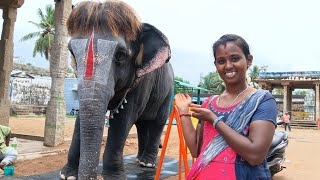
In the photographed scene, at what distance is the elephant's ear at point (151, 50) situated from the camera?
3.32 metres

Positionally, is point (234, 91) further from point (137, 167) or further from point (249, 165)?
point (137, 167)

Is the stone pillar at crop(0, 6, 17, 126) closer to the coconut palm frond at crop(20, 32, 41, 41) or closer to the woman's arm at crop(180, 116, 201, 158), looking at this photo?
the woman's arm at crop(180, 116, 201, 158)

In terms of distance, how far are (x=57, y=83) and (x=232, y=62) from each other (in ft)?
23.3

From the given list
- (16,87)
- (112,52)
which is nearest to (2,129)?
(112,52)

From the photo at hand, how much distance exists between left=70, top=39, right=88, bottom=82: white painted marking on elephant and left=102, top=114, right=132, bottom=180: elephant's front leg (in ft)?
3.46

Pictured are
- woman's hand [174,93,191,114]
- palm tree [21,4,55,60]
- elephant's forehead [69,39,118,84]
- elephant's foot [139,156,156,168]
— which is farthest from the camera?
palm tree [21,4,55,60]

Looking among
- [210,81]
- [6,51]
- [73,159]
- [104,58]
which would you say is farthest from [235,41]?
[210,81]

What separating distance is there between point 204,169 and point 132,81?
1812 millimetres

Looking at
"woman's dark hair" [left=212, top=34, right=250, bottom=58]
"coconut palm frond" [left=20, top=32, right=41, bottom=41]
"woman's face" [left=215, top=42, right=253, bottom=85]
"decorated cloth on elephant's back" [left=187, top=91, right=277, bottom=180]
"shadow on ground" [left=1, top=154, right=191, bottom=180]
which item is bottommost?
"shadow on ground" [left=1, top=154, right=191, bottom=180]

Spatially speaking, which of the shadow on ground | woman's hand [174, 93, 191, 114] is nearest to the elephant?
the shadow on ground

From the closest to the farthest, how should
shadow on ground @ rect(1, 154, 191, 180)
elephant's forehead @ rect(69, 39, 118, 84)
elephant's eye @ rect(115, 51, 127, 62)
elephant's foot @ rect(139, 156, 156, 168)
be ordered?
elephant's forehead @ rect(69, 39, 118, 84), elephant's eye @ rect(115, 51, 127, 62), shadow on ground @ rect(1, 154, 191, 180), elephant's foot @ rect(139, 156, 156, 168)

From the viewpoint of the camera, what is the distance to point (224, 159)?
5.26 ft

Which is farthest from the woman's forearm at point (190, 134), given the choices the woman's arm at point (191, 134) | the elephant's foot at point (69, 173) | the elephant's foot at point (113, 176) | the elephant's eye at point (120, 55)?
the elephant's foot at point (69, 173)

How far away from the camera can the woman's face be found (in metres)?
1.69
